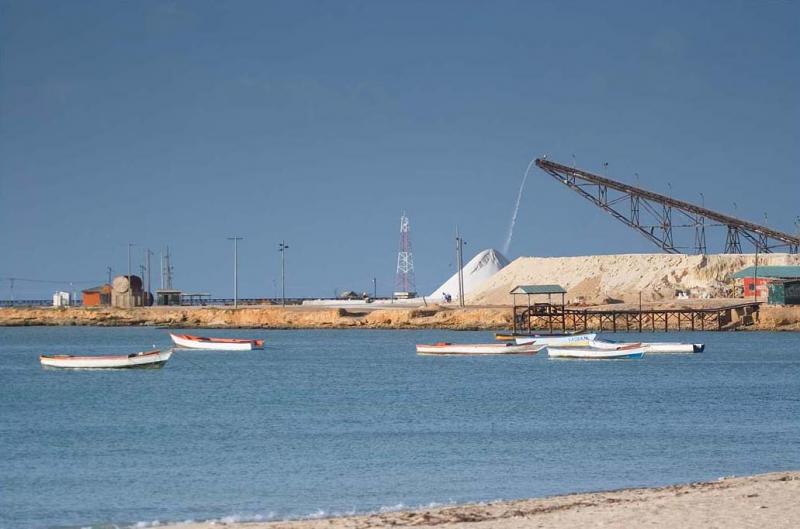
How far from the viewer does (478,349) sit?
241 feet

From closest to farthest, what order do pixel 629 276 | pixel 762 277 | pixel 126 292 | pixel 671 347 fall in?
pixel 671 347 < pixel 762 277 < pixel 629 276 < pixel 126 292

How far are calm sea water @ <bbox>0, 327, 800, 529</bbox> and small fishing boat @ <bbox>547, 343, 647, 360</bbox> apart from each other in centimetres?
263

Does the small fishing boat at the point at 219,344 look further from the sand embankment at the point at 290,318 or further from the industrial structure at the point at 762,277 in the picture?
the industrial structure at the point at 762,277

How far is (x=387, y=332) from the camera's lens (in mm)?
115812

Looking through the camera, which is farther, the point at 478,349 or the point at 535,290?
the point at 535,290

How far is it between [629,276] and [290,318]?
34965 mm

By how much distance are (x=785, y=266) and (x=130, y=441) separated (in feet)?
291

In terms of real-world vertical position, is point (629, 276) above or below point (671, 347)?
above

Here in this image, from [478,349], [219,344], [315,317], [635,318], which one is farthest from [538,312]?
[315,317]

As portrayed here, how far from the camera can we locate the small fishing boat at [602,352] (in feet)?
230

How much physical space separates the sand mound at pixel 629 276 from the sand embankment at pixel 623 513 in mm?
93962

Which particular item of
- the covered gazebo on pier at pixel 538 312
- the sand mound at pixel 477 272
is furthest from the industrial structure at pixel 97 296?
the covered gazebo on pier at pixel 538 312

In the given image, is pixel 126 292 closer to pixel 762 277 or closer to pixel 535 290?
pixel 535 290

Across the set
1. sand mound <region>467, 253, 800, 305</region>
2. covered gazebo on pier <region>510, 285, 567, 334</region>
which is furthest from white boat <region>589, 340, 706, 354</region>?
sand mound <region>467, 253, 800, 305</region>
